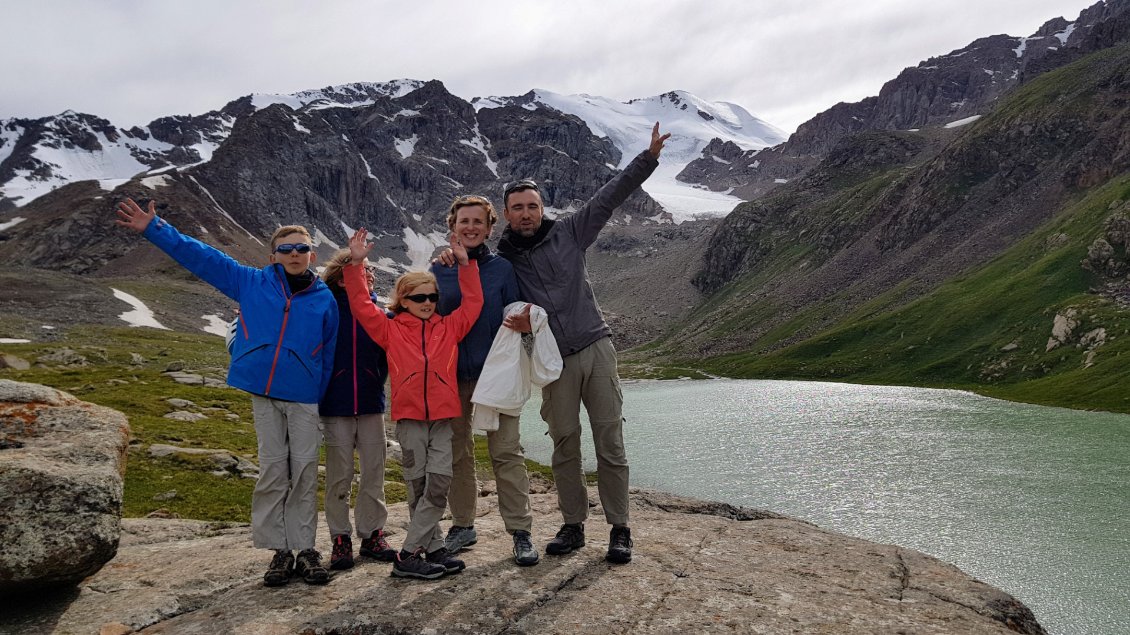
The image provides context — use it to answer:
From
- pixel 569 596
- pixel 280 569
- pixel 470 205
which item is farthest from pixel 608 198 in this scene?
pixel 280 569

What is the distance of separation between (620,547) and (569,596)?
63.2 inches

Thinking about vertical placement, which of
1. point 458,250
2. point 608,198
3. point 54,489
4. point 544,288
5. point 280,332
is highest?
point 608,198

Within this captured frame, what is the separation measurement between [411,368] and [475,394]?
1040 mm

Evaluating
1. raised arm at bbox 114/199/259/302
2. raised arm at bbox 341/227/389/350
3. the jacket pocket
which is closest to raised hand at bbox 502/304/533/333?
raised arm at bbox 341/227/389/350

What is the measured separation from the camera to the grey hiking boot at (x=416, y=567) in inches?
343

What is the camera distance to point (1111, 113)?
13150 cm

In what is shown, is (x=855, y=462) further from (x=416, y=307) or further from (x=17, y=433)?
(x=17, y=433)

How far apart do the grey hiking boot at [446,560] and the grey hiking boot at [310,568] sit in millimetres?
1428

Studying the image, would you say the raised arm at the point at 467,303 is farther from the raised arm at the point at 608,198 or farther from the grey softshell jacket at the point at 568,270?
the raised arm at the point at 608,198

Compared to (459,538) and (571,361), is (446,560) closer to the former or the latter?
(459,538)

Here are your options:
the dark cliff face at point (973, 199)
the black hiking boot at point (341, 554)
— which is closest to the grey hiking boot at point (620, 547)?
the black hiking boot at point (341, 554)

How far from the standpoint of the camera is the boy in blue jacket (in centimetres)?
912

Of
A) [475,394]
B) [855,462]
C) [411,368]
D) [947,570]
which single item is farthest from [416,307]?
[855,462]

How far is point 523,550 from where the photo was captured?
9.50m
